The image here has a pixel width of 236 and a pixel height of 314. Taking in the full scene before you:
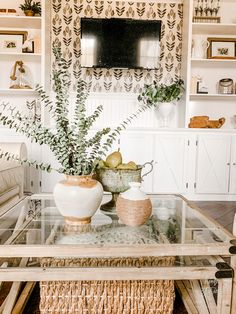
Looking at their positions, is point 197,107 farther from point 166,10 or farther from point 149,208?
point 149,208

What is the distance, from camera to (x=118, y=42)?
13.6 feet

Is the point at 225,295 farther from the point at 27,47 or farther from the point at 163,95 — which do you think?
the point at 27,47

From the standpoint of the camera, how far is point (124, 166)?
157 centimetres

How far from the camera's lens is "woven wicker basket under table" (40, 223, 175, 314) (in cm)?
132

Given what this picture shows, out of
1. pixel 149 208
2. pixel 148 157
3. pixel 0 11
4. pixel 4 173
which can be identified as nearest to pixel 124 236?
pixel 149 208

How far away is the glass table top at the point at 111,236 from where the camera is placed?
107cm

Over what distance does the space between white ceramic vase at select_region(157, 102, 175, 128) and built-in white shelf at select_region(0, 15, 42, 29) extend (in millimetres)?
1707

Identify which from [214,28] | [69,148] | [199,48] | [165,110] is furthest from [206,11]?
[69,148]

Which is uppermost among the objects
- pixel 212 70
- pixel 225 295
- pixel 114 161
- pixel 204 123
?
pixel 212 70

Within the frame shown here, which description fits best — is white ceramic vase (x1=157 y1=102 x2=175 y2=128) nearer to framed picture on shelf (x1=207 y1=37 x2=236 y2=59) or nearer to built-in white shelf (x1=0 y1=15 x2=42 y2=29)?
framed picture on shelf (x1=207 y1=37 x2=236 y2=59)

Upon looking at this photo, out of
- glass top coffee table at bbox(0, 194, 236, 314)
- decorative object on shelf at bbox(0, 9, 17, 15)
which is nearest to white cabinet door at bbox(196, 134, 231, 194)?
glass top coffee table at bbox(0, 194, 236, 314)

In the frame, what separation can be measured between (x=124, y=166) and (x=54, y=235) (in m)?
0.49

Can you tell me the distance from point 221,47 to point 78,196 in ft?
12.1

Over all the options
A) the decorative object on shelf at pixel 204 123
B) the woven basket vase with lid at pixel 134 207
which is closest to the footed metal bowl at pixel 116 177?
the woven basket vase with lid at pixel 134 207
